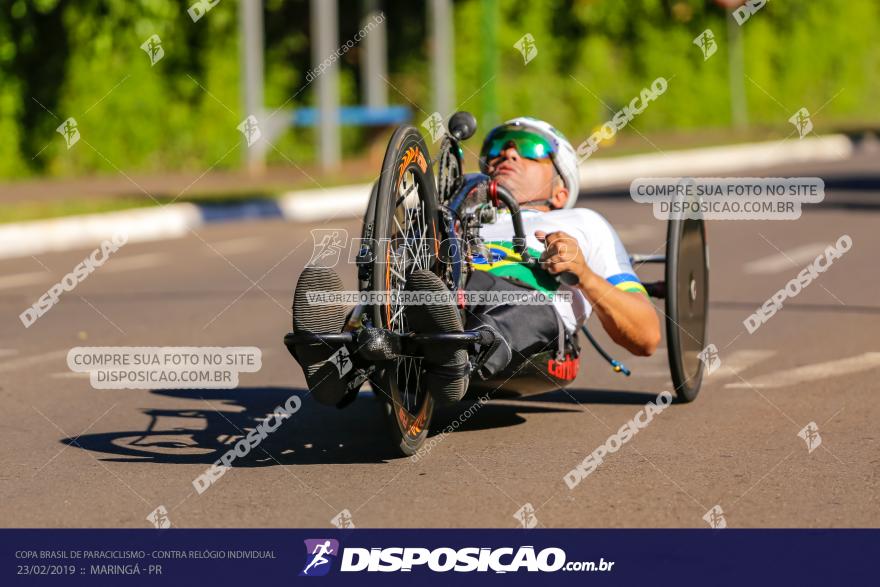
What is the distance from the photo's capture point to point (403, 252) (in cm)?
607

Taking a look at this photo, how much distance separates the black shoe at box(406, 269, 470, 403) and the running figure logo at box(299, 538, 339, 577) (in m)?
0.93

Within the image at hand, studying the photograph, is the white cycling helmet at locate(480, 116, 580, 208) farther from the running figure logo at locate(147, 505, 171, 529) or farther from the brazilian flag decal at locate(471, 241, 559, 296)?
the running figure logo at locate(147, 505, 171, 529)

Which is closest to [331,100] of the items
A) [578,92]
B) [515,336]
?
[578,92]

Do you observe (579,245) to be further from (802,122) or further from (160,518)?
(802,122)

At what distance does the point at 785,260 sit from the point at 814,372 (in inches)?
239

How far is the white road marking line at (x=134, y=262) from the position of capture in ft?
47.8

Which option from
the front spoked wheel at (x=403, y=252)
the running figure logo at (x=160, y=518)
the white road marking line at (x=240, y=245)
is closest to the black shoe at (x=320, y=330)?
the front spoked wheel at (x=403, y=252)

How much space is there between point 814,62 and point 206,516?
39.3m

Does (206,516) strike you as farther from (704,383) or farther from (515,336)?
(704,383)

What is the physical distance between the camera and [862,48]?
4522 centimetres

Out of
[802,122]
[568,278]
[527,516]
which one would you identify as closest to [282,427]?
[568,278]

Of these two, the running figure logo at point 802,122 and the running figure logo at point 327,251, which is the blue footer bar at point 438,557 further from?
the running figure logo at point 802,122

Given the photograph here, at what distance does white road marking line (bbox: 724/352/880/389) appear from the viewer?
7986 millimetres

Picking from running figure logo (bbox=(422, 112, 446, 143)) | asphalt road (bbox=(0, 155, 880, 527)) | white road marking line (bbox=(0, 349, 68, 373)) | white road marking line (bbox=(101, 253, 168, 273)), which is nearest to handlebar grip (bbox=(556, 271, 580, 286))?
asphalt road (bbox=(0, 155, 880, 527))
